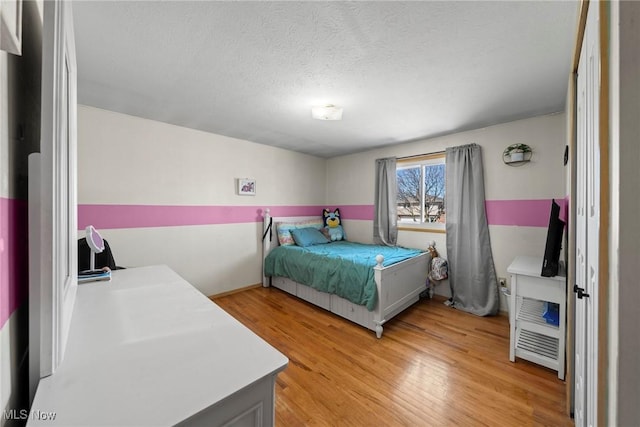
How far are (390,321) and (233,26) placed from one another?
292 cm

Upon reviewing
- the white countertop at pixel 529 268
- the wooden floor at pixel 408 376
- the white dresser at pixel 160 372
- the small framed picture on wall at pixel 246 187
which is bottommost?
the wooden floor at pixel 408 376

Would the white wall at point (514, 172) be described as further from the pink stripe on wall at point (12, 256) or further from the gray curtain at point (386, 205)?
the pink stripe on wall at point (12, 256)

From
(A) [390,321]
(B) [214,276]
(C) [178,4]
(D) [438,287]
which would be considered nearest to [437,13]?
(C) [178,4]

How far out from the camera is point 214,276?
339cm

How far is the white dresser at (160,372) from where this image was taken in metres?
0.53

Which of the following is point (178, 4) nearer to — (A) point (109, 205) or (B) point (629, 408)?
(B) point (629, 408)

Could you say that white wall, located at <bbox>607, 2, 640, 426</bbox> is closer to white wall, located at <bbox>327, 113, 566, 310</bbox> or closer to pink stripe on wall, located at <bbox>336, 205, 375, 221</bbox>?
white wall, located at <bbox>327, 113, 566, 310</bbox>

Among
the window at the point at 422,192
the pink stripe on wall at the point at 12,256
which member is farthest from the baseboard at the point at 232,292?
the pink stripe on wall at the point at 12,256

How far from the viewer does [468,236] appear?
3064 millimetres

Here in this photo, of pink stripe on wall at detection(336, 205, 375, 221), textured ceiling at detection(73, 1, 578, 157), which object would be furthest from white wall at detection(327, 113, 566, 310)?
pink stripe on wall at detection(336, 205, 375, 221)

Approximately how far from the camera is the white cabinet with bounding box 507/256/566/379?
1809 millimetres

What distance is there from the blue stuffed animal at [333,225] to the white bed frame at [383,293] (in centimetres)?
119

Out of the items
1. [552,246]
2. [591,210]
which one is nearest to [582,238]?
[591,210]

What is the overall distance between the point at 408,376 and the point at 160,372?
1.80 m
